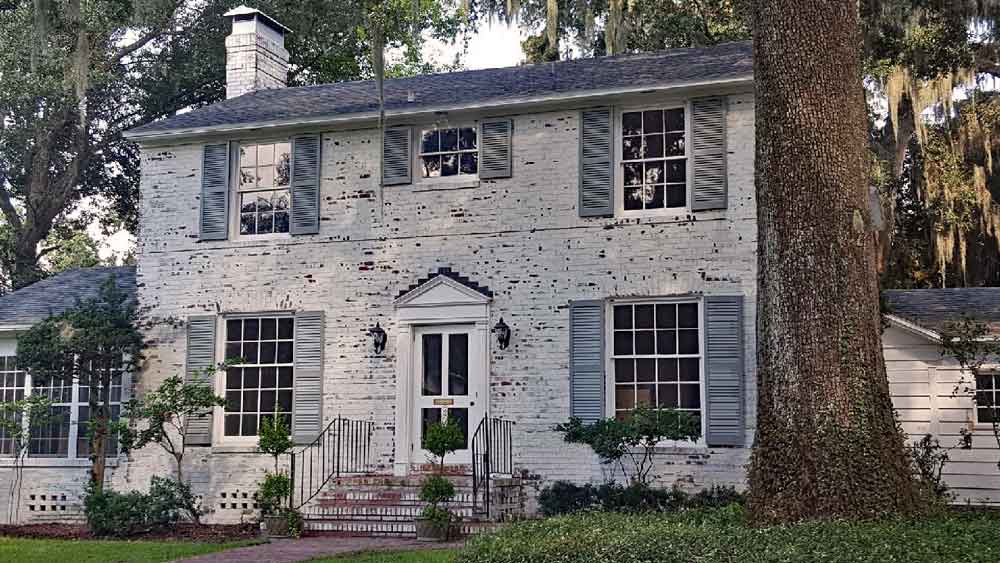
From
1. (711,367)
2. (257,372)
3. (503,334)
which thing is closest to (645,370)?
Result: (711,367)

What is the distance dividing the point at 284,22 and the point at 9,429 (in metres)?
12.0

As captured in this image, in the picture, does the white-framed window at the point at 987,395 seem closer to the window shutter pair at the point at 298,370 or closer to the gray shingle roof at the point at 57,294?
the window shutter pair at the point at 298,370

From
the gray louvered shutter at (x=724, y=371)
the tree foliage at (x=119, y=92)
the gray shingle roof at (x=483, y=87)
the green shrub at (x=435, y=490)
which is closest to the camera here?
the green shrub at (x=435, y=490)

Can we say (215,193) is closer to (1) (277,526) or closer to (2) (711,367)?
(1) (277,526)

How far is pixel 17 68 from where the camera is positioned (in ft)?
72.4

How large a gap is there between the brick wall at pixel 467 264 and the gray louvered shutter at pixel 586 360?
0.15 m

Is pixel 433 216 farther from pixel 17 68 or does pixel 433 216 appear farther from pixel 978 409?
pixel 17 68

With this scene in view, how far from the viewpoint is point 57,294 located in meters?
17.5

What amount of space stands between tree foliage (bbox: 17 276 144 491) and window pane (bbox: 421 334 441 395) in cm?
397

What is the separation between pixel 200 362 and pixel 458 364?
355cm

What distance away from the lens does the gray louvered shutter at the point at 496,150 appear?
14.6 m

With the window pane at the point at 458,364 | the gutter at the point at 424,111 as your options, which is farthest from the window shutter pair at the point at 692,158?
the window pane at the point at 458,364

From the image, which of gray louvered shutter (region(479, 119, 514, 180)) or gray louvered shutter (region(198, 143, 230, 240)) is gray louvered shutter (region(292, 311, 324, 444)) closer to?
gray louvered shutter (region(198, 143, 230, 240))

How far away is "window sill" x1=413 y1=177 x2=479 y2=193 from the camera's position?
14732 millimetres
